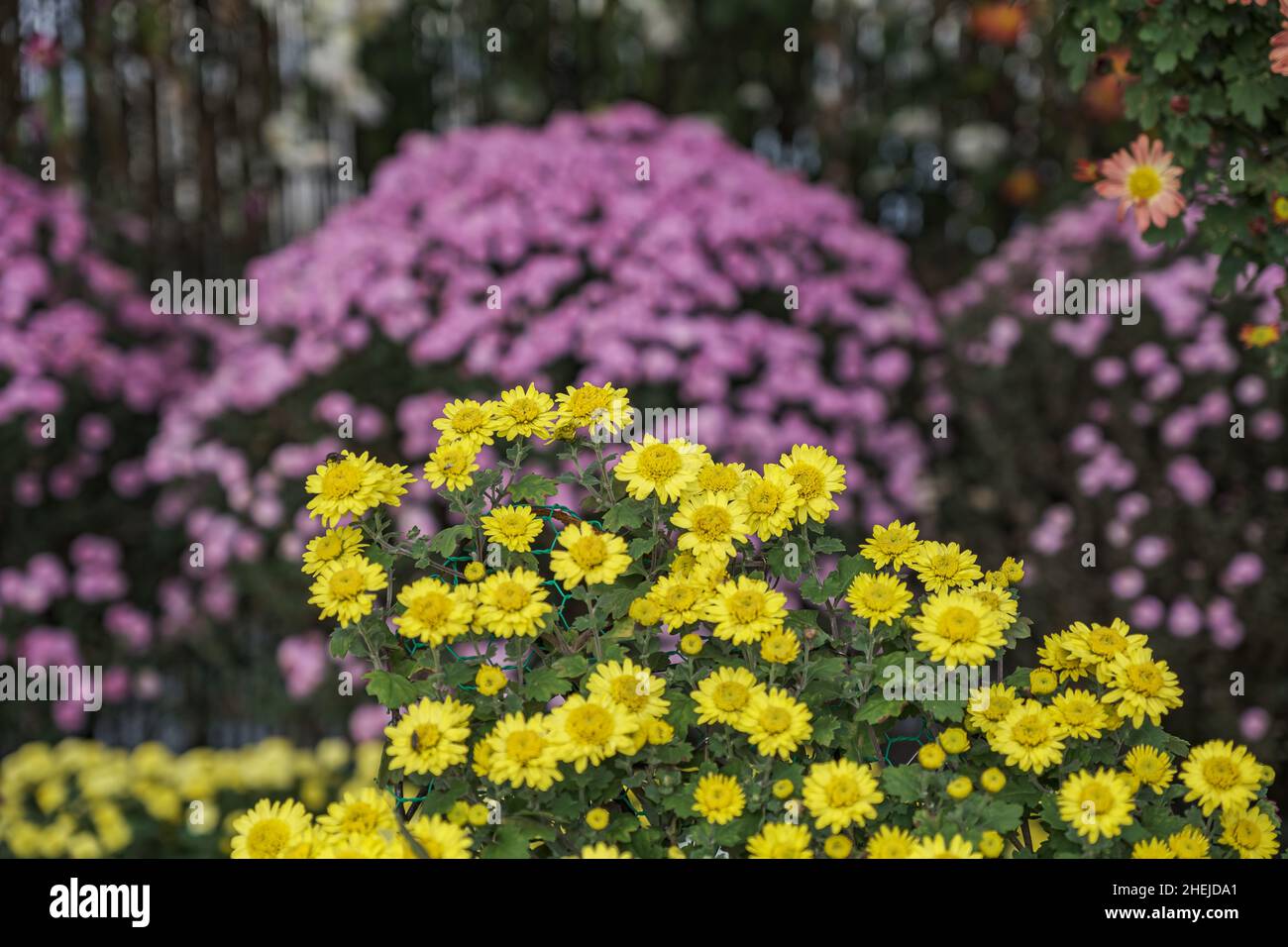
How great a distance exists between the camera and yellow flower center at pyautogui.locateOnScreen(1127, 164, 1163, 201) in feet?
6.26

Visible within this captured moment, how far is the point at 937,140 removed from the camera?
5508 millimetres

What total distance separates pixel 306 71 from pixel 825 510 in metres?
4.32

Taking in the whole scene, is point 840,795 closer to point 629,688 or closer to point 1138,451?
point 629,688

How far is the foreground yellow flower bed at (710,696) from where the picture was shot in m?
1.28

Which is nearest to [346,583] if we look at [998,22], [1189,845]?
[1189,845]

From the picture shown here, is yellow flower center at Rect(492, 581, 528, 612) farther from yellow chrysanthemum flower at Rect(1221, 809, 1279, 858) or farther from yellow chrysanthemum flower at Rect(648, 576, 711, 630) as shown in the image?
yellow chrysanthemum flower at Rect(1221, 809, 1279, 858)

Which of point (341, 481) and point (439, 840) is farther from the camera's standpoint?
point (341, 481)

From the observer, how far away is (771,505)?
4.69ft

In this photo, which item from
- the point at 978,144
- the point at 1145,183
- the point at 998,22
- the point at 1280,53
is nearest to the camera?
the point at 1280,53

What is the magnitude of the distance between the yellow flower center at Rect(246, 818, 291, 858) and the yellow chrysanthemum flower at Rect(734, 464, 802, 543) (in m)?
0.56

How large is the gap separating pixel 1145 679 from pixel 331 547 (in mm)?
856

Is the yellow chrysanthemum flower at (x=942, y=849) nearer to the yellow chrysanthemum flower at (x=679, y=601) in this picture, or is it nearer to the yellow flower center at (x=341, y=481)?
the yellow chrysanthemum flower at (x=679, y=601)
